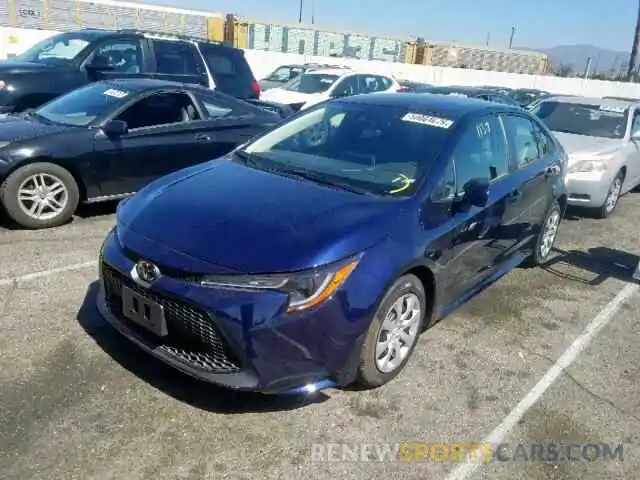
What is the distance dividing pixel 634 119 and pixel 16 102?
27.7 feet

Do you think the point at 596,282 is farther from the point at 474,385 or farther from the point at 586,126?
the point at 586,126

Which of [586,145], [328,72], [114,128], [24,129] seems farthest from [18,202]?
[328,72]

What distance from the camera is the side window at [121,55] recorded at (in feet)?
26.8

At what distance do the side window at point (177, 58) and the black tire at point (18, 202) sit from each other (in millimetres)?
4050

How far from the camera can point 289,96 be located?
484 inches

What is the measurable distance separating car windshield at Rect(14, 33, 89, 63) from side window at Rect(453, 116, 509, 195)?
6.59 meters

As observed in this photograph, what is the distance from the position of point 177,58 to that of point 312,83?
4.55 metres

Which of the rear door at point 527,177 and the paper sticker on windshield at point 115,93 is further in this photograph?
the paper sticker on windshield at point 115,93

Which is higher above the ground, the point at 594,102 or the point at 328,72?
the point at 594,102

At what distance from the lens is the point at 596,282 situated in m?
5.04

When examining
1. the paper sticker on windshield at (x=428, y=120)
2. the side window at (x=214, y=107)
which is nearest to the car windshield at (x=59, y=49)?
the side window at (x=214, y=107)

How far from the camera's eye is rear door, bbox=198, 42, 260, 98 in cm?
924

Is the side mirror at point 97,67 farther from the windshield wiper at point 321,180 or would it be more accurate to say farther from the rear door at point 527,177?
the rear door at point 527,177

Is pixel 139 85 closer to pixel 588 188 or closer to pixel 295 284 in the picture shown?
pixel 295 284
